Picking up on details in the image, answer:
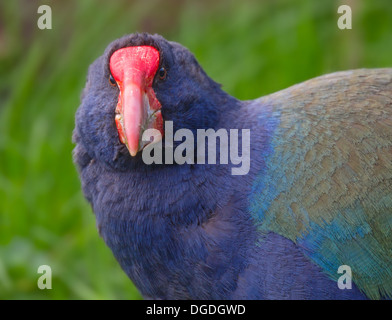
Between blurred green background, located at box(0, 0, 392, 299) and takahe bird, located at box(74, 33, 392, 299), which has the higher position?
blurred green background, located at box(0, 0, 392, 299)

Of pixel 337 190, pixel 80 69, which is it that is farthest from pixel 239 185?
pixel 80 69

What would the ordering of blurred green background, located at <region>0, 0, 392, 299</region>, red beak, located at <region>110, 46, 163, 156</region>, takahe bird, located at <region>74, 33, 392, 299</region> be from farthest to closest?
blurred green background, located at <region>0, 0, 392, 299</region>, takahe bird, located at <region>74, 33, 392, 299</region>, red beak, located at <region>110, 46, 163, 156</region>

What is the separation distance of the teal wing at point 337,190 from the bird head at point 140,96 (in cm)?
38

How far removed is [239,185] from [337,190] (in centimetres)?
39

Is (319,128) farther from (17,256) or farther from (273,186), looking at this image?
(17,256)

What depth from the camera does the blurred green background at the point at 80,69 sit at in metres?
4.15

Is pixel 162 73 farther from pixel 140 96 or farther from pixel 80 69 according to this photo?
pixel 80 69

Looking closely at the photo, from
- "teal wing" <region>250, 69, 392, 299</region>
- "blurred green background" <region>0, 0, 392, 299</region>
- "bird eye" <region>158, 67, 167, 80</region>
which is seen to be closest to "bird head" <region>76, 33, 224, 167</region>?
"bird eye" <region>158, 67, 167, 80</region>

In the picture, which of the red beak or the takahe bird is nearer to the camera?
the red beak

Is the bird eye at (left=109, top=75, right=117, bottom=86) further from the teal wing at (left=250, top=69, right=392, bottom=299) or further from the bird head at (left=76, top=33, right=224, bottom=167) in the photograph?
the teal wing at (left=250, top=69, right=392, bottom=299)

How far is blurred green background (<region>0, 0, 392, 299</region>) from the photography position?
415 centimetres

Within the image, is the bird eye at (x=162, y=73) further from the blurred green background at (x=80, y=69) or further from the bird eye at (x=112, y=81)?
the blurred green background at (x=80, y=69)

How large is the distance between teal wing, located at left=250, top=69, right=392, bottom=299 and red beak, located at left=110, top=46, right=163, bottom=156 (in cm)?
51

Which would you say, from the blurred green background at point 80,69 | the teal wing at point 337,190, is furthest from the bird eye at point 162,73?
the blurred green background at point 80,69
